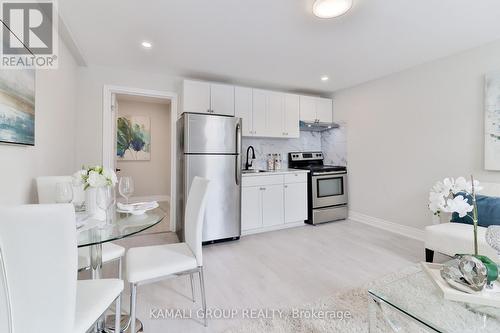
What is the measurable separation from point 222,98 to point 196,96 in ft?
1.29

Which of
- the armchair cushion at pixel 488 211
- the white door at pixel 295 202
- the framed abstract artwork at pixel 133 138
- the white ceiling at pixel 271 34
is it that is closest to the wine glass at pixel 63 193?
the white ceiling at pixel 271 34

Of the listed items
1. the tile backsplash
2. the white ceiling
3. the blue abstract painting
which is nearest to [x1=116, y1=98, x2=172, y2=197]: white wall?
the white ceiling

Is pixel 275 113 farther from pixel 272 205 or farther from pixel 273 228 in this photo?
pixel 273 228

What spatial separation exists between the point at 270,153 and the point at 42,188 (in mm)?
3225

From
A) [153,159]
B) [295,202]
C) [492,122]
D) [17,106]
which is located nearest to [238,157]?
[295,202]

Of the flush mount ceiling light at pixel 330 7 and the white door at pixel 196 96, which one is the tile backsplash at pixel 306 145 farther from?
the flush mount ceiling light at pixel 330 7

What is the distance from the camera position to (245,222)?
3455 mm

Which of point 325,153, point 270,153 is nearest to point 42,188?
point 270,153

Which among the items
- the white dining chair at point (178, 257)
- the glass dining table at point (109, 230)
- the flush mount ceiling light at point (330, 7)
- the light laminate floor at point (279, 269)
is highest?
the flush mount ceiling light at point (330, 7)

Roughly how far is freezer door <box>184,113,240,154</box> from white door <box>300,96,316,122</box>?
61.3 inches

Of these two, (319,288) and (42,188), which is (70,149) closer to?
(42,188)

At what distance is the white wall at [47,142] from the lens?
1566mm

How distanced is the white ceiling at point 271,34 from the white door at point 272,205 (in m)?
1.77

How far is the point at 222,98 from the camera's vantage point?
3.57 metres
